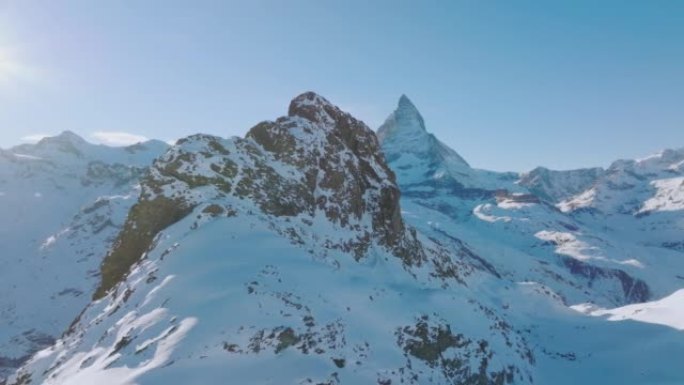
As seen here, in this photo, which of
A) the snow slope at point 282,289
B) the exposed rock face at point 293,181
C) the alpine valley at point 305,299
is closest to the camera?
the snow slope at point 282,289

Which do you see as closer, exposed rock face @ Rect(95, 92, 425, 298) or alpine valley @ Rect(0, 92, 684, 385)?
alpine valley @ Rect(0, 92, 684, 385)

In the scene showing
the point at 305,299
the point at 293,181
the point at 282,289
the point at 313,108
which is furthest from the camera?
the point at 313,108

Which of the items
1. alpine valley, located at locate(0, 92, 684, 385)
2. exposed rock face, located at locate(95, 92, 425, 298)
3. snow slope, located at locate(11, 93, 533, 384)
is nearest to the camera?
snow slope, located at locate(11, 93, 533, 384)

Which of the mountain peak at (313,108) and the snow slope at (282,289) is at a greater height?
the mountain peak at (313,108)

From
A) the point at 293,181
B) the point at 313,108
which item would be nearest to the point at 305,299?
the point at 293,181

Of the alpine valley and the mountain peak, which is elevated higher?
the mountain peak

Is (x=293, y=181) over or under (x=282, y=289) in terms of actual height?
over

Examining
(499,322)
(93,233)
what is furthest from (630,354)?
(93,233)

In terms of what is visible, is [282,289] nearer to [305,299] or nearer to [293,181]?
[305,299]

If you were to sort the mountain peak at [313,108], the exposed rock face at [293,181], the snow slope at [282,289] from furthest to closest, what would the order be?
the mountain peak at [313,108] → the exposed rock face at [293,181] → the snow slope at [282,289]

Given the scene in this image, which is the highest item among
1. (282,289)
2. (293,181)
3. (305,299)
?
(293,181)

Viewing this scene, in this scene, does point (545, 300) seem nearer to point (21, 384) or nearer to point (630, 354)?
point (630, 354)
